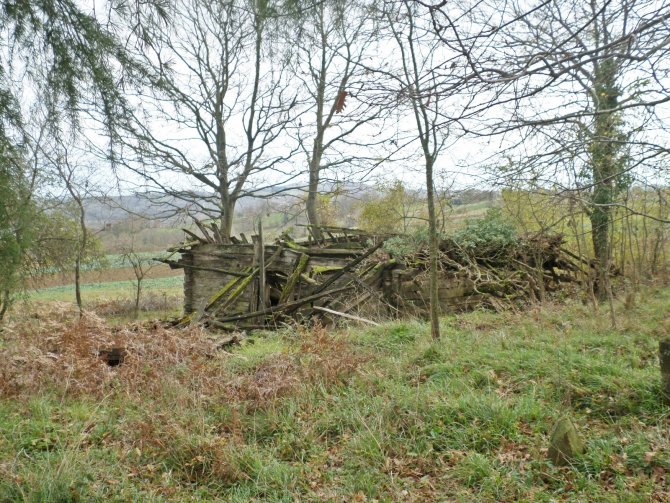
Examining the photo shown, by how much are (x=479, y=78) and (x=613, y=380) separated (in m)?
3.35

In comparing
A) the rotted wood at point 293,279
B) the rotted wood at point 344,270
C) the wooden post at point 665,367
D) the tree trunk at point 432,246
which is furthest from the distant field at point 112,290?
the wooden post at point 665,367

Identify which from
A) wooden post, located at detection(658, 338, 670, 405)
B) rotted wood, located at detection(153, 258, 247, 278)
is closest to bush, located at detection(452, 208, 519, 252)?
rotted wood, located at detection(153, 258, 247, 278)

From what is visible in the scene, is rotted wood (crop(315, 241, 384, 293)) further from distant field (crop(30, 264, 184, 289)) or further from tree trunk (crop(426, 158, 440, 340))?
distant field (crop(30, 264, 184, 289))

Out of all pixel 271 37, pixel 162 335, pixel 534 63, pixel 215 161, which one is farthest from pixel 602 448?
pixel 215 161

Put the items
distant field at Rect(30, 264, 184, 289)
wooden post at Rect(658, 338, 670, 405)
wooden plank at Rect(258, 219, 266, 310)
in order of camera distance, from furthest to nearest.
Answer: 1. distant field at Rect(30, 264, 184, 289)
2. wooden plank at Rect(258, 219, 266, 310)
3. wooden post at Rect(658, 338, 670, 405)

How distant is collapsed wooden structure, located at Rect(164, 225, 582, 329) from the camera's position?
11.2 m

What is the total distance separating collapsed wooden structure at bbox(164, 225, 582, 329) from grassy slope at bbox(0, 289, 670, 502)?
4453mm

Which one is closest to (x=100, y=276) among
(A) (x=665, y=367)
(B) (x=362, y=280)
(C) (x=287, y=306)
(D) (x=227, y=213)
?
(D) (x=227, y=213)

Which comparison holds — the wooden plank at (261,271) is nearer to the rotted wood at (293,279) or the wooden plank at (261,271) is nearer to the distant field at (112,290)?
the rotted wood at (293,279)

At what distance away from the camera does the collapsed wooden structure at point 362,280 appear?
11.2 meters

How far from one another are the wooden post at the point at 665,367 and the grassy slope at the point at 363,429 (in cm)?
9

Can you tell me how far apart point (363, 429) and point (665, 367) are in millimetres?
2656

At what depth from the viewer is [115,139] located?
431 centimetres

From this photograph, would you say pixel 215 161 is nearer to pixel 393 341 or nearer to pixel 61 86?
pixel 393 341
